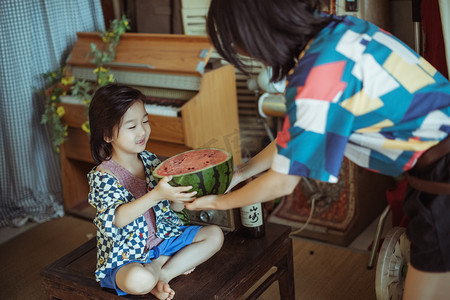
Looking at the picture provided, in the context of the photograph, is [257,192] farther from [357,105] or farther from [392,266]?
[392,266]

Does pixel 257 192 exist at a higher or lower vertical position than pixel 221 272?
higher

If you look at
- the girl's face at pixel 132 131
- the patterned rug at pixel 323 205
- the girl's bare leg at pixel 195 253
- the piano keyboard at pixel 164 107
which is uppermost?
the girl's face at pixel 132 131

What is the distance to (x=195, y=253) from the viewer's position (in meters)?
Result: 1.86

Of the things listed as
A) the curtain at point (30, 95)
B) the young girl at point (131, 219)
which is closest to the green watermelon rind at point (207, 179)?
the young girl at point (131, 219)

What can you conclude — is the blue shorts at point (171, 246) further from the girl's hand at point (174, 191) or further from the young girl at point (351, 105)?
the young girl at point (351, 105)

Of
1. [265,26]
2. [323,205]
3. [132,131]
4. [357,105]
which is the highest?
[265,26]

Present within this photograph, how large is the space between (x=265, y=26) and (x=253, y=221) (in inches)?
35.3

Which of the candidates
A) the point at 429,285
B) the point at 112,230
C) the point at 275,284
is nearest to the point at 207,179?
the point at 112,230

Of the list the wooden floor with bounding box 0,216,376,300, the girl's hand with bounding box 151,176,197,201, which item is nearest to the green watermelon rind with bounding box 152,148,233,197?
the girl's hand with bounding box 151,176,197,201

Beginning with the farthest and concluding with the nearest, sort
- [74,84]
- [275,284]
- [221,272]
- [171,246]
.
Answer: [74,84] → [275,284] → [171,246] → [221,272]

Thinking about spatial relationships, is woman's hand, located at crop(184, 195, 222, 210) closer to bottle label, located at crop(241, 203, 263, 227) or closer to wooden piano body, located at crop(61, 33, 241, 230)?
bottle label, located at crop(241, 203, 263, 227)

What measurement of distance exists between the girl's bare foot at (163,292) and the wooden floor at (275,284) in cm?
88

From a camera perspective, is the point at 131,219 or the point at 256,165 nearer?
the point at 131,219

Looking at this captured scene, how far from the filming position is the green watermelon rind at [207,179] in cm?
159
